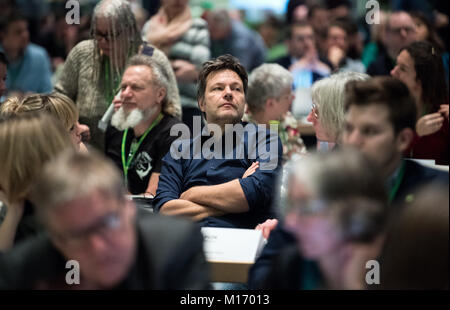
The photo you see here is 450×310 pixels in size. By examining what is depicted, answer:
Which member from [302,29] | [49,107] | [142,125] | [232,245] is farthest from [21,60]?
[232,245]

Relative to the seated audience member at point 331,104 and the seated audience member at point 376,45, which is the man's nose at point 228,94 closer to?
the seated audience member at point 331,104

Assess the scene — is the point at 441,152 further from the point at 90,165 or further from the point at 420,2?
the point at 420,2

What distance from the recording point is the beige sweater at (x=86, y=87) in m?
4.33

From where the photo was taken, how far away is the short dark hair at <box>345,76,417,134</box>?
2.18 m

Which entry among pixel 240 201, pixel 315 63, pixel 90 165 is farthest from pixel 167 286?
pixel 315 63

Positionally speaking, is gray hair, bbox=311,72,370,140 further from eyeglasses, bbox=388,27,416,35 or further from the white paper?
eyeglasses, bbox=388,27,416,35

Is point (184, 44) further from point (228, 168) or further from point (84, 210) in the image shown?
point (84, 210)

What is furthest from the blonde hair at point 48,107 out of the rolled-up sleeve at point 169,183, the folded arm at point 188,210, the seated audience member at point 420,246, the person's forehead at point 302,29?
the person's forehead at point 302,29

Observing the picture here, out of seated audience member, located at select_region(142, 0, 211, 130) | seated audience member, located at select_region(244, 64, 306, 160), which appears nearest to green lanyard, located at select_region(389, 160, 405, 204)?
seated audience member, located at select_region(244, 64, 306, 160)

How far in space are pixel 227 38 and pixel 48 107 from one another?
3439mm

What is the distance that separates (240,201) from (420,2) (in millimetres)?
5202

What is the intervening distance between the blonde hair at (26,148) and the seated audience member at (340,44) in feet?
16.3
